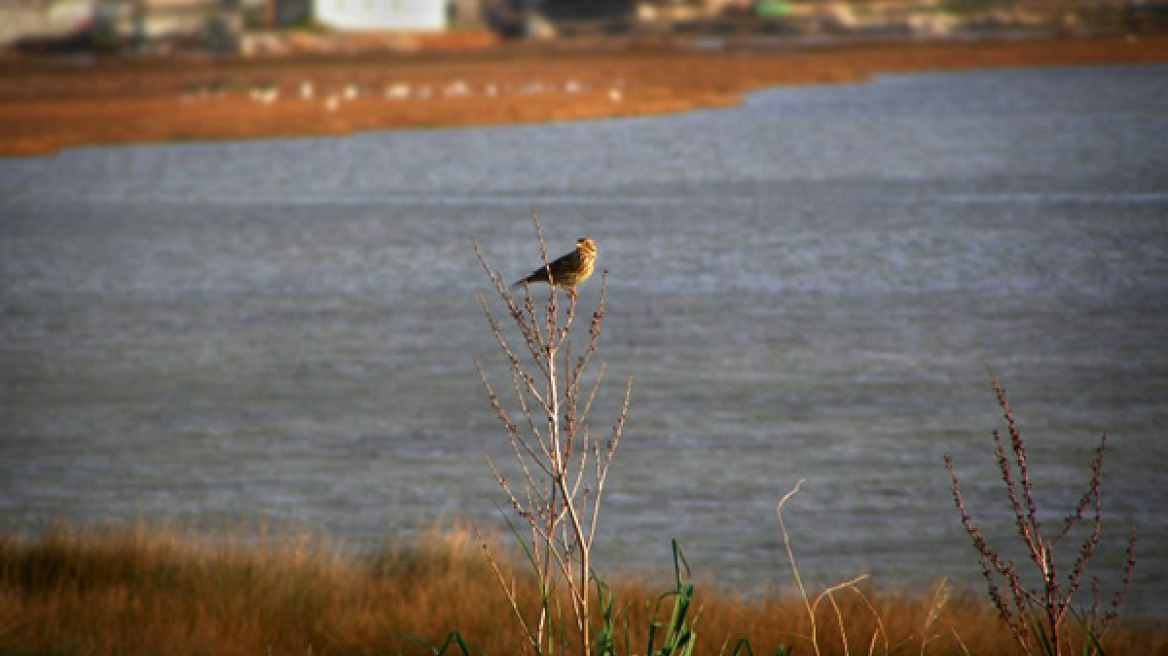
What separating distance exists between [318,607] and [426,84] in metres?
83.2

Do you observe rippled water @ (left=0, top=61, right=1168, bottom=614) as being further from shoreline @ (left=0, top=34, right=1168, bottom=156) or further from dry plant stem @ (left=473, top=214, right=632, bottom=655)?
shoreline @ (left=0, top=34, right=1168, bottom=156)

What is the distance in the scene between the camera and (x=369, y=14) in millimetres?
122375

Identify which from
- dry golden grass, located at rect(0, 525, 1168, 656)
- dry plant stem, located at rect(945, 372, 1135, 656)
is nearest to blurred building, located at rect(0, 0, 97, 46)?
dry golden grass, located at rect(0, 525, 1168, 656)

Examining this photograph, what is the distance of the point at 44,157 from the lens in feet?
174

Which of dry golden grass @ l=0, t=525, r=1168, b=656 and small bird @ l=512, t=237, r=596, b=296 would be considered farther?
dry golden grass @ l=0, t=525, r=1168, b=656

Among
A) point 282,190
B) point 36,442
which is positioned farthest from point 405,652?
point 282,190

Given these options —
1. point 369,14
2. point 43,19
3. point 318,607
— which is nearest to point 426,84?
point 369,14

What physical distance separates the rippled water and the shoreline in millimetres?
17723

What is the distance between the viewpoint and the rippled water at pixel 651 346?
1203cm

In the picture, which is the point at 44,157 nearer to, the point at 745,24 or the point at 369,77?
the point at 369,77

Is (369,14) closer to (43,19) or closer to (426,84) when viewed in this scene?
(426,84)

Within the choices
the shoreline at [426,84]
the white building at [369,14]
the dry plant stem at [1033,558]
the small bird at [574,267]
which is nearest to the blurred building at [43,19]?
the shoreline at [426,84]

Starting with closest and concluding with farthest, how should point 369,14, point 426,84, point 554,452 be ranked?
point 554,452
point 426,84
point 369,14

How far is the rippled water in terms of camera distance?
39.5ft
